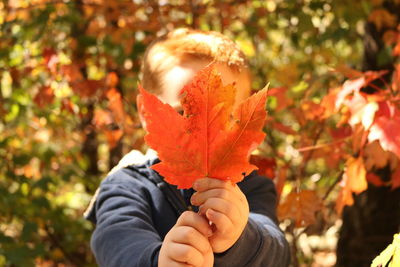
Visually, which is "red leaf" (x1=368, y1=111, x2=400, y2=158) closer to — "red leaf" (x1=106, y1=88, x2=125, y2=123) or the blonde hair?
the blonde hair

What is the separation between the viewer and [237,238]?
983mm

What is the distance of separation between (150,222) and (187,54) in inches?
17.0

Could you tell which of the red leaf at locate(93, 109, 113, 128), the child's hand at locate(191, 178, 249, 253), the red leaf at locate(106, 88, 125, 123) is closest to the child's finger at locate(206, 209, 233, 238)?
the child's hand at locate(191, 178, 249, 253)

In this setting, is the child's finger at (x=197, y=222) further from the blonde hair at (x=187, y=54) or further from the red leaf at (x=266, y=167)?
the red leaf at (x=266, y=167)

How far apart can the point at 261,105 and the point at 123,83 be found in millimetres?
3148

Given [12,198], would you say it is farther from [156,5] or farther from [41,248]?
[156,5]

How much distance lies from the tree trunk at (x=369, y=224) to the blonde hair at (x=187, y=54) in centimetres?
180

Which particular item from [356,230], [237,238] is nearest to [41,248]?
[356,230]

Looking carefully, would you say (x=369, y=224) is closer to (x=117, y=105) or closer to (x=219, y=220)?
(x=117, y=105)

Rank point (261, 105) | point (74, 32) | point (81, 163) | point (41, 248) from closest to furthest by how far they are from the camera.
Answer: point (261, 105), point (41, 248), point (74, 32), point (81, 163)

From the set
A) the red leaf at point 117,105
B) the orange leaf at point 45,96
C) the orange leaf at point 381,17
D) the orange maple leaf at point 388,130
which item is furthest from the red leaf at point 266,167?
the orange leaf at point 45,96

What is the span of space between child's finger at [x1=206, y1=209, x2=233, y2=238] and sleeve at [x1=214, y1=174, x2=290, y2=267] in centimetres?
14

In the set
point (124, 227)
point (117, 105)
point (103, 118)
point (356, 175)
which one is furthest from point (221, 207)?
point (103, 118)

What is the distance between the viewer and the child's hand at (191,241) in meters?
0.87
